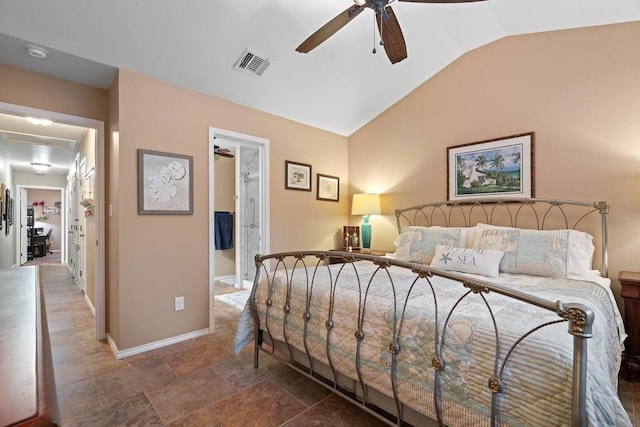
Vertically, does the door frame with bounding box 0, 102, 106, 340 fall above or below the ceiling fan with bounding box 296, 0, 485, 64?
below

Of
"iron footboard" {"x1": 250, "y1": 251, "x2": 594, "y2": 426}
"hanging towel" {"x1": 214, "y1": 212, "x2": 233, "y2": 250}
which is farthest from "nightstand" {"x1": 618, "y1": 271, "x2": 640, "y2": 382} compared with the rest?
"hanging towel" {"x1": 214, "y1": 212, "x2": 233, "y2": 250}

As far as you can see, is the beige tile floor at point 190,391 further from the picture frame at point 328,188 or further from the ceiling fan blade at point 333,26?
the ceiling fan blade at point 333,26

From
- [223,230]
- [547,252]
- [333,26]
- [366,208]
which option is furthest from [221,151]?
[547,252]

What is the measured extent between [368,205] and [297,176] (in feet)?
3.24

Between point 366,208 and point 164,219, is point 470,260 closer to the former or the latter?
point 366,208

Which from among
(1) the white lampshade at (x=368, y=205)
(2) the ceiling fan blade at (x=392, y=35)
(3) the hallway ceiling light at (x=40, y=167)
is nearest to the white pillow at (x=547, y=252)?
(1) the white lampshade at (x=368, y=205)

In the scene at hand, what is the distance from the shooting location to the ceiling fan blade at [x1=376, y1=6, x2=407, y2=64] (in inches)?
77.4

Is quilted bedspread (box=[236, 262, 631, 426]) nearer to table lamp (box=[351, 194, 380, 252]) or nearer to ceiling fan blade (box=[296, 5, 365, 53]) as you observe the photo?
ceiling fan blade (box=[296, 5, 365, 53])

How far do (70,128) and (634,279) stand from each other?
19.3 ft

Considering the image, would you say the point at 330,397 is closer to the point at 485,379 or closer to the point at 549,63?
the point at 485,379

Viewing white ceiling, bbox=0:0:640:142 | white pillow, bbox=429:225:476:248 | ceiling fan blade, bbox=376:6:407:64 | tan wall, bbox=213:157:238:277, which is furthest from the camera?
tan wall, bbox=213:157:238:277

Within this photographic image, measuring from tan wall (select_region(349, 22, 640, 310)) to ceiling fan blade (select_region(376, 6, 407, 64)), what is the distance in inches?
54.8

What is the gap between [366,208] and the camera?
12.9 ft

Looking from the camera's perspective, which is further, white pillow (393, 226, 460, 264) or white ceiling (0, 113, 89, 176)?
white ceiling (0, 113, 89, 176)
